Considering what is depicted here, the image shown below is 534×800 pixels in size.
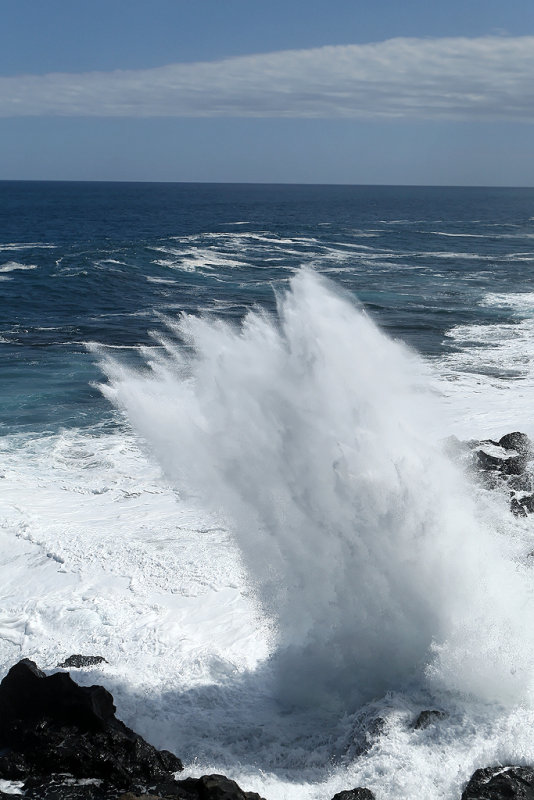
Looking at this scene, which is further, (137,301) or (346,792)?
(137,301)

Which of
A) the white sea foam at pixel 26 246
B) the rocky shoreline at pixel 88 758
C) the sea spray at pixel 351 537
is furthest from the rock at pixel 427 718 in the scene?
the white sea foam at pixel 26 246

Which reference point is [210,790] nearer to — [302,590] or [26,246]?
[302,590]

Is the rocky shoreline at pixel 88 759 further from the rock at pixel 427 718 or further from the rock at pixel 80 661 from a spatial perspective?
the rock at pixel 80 661

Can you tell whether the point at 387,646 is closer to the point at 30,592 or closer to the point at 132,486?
the point at 30,592

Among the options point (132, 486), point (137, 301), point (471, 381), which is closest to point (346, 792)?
point (132, 486)

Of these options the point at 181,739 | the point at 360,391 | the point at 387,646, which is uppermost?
the point at 360,391

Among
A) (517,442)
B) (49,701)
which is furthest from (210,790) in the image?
(517,442)
